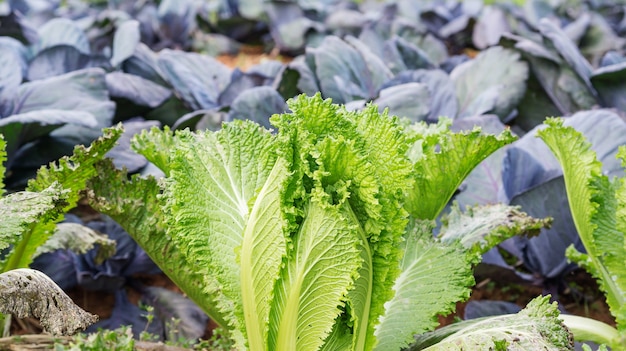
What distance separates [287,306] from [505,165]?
130 centimetres

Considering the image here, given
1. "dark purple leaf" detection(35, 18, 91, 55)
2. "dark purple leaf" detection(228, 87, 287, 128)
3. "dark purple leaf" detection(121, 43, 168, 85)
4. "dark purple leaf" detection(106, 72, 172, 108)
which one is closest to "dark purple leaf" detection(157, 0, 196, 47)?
"dark purple leaf" detection(35, 18, 91, 55)

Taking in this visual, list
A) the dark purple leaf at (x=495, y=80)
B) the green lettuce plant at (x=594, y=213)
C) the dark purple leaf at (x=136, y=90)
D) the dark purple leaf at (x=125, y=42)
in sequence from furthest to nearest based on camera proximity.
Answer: the dark purple leaf at (x=125, y=42) < the dark purple leaf at (x=495, y=80) < the dark purple leaf at (x=136, y=90) < the green lettuce plant at (x=594, y=213)

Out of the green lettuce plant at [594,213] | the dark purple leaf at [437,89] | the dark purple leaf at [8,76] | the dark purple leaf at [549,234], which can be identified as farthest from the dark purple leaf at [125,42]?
the green lettuce plant at [594,213]

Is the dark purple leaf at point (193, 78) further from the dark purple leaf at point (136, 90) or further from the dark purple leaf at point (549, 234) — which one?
the dark purple leaf at point (549, 234)

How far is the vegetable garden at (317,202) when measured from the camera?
1.66m

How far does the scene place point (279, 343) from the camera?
1724 mm

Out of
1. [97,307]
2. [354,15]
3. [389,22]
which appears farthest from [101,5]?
[97,307]

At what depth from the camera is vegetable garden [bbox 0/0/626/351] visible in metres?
1.66

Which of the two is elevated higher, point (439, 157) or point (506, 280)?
point (439, 157)

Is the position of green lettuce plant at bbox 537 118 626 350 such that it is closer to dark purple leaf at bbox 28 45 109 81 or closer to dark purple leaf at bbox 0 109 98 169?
dark purple leaf at bbox 0 109 98 169

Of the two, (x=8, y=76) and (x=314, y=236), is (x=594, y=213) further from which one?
(x=8, y=76)

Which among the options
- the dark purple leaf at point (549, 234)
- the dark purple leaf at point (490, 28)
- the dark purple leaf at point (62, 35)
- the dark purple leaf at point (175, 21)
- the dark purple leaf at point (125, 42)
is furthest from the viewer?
the dark purple leaf at point (175, 21)

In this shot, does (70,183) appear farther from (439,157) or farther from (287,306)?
(439,157)

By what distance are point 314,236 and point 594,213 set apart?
3.11 ft
